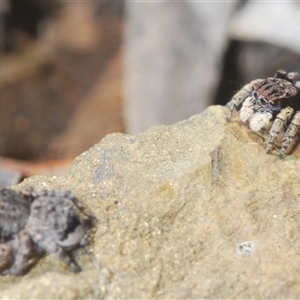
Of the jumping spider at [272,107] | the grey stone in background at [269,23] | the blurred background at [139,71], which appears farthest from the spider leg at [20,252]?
the grey stone in background at [269,23]

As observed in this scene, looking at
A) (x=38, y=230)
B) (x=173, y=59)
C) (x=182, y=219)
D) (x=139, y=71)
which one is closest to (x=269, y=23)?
(x=173, y=59)

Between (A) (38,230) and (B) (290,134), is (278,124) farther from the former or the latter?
(A) (38,230)

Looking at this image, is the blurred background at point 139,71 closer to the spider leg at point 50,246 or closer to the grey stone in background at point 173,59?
the grey stone in background at point 173,59

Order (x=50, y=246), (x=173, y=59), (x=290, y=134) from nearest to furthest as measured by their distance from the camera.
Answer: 1. (x=50, y=246)
2. (x=290, y=134)
3. (x=173, y=59)

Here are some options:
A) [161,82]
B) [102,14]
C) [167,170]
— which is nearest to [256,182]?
[167,170]

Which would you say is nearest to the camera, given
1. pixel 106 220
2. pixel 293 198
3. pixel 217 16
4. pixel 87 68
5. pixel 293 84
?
pixel 106 220

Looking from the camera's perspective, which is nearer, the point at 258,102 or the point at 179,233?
the point at 179,233

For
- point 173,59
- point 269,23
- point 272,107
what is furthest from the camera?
point 173,59

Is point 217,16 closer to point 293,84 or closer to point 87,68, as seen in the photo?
point 87,68
